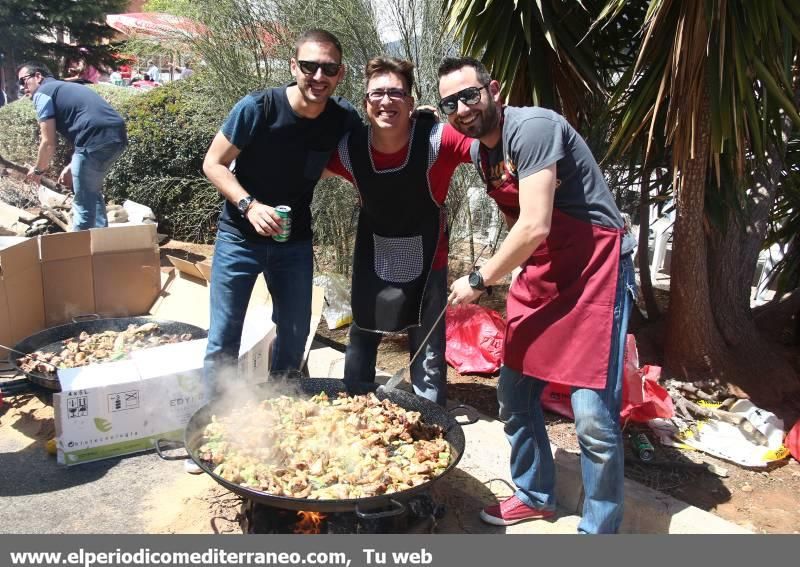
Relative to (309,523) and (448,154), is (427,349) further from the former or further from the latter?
(309,523)

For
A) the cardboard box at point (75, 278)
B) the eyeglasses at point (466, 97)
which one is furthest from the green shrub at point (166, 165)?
the eyeglasses at point (466, 97)

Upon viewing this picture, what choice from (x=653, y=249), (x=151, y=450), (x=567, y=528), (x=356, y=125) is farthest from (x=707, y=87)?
(x=653, y=249)

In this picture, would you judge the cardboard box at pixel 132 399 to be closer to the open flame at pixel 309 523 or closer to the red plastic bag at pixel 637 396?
the open flame at pixel 309 523

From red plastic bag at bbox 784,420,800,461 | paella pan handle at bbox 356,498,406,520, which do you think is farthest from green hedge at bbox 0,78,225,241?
red plastic bag at bbox 784,420,800,461

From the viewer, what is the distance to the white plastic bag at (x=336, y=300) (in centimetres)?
544

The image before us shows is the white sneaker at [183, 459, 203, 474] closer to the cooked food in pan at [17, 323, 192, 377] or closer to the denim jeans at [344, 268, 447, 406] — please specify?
the denim jeans at [344, 268, 447, 406]

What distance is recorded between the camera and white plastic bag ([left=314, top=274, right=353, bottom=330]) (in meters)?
5.44

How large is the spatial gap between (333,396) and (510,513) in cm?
100

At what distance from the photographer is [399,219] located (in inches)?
126

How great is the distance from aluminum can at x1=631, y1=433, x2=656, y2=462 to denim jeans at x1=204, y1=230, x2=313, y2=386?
74.3 inches

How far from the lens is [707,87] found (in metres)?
3.55

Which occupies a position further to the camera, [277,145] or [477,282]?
[277,145]

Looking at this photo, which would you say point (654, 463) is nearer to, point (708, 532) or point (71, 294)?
point (708, 532)

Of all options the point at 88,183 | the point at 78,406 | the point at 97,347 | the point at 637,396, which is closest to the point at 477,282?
the point at 637,396
